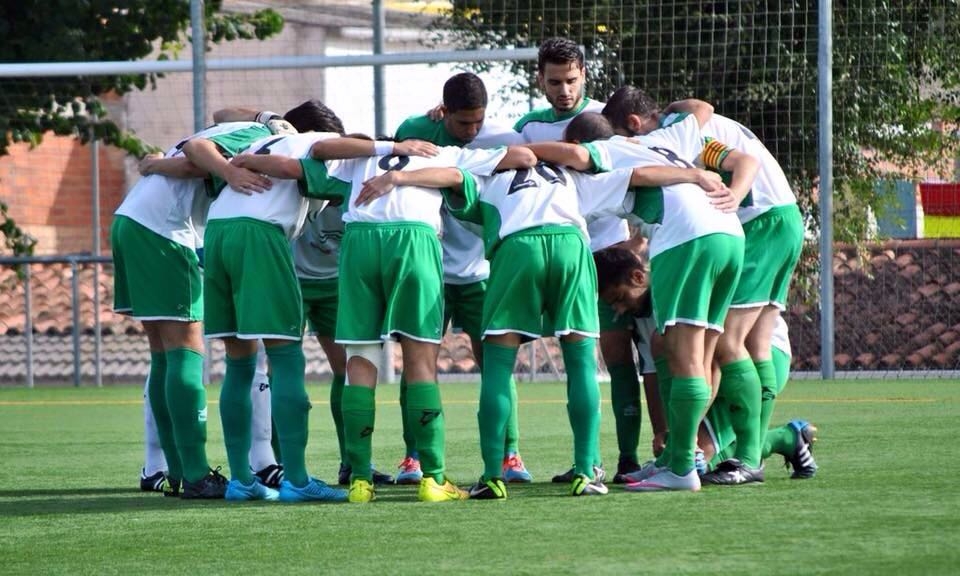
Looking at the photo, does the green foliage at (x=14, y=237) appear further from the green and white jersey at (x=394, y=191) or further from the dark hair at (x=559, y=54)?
the green and white jersey at (x=394, y=191)

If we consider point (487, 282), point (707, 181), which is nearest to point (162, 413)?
point (487, 282)

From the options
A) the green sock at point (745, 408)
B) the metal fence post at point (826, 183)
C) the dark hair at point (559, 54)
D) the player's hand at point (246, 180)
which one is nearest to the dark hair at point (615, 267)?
the green sock at point (745, 408)

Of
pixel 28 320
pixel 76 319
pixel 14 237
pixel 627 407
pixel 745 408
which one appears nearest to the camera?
pixel 745 408

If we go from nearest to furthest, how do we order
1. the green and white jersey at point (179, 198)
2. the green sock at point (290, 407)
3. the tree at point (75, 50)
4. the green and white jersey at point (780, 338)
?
1. the green sock at point (290, 407)
2. the green and white jersey at point (179, 198)
3. the green and white jersey at point (780, 338)
4. the tree at point (75, 50)

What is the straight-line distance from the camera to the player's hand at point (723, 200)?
619 cm

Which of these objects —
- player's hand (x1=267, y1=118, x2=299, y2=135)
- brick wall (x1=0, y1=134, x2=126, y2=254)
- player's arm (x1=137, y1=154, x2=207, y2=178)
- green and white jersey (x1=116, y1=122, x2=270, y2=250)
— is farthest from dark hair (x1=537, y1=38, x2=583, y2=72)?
brick wall (x1=0, y1=134, x2=126, y2=254)

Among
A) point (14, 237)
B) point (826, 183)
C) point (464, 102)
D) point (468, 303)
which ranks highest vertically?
point (464, 102)

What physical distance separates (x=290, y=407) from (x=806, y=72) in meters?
8.64

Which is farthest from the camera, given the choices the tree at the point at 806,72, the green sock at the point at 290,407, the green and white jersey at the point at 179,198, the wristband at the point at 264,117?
the tree at the point at 806,72

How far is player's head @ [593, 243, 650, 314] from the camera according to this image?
261 inches

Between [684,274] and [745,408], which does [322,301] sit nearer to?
[684,274]

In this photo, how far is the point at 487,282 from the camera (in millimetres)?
6453

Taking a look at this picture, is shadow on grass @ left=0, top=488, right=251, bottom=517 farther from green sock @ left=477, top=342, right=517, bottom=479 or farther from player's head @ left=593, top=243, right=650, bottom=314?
player's head @ left=593, top=243, right=650, bottom=314

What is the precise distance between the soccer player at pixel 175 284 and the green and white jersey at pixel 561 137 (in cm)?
128
